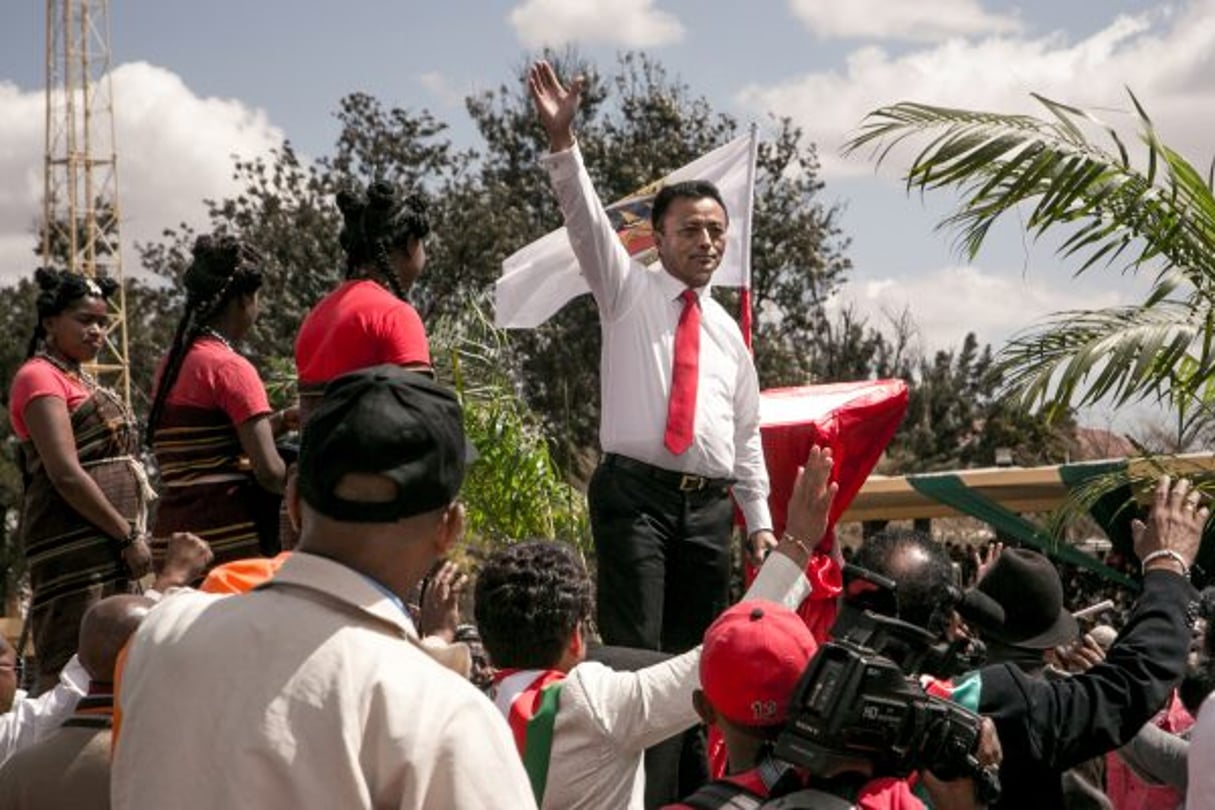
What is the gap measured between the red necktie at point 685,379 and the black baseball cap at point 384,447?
3.80 meters

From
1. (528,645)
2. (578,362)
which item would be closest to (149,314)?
(578,362)

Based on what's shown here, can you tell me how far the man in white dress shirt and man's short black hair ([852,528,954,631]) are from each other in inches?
69.7

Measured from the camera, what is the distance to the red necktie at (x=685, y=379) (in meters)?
6.21

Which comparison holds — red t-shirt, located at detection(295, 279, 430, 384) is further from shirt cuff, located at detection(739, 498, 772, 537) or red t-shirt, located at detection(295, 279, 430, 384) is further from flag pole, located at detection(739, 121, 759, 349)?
flag pole, located at detection(739, 121, 759, 349)

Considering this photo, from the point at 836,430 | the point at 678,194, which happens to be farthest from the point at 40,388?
the point at 836,430

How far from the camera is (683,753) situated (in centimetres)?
580

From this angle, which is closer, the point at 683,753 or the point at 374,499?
the point at 374,499

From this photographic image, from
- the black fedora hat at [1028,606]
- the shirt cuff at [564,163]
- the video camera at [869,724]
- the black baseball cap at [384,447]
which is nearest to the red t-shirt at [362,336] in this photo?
the shirt cuff at [564,163]

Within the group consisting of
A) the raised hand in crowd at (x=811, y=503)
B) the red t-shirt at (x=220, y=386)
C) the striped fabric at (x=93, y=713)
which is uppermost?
the red t-shirt at (x=220, y=386)

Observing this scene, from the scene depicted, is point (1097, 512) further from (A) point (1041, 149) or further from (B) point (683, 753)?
(B) point (683, 753)

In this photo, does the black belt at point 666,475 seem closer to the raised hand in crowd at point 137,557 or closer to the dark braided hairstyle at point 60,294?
the raised hand in crowd at point 137,557

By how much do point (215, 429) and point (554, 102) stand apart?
57.0 inches

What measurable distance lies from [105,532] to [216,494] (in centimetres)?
55

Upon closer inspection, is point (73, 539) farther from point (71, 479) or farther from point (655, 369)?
point (655, 369)
